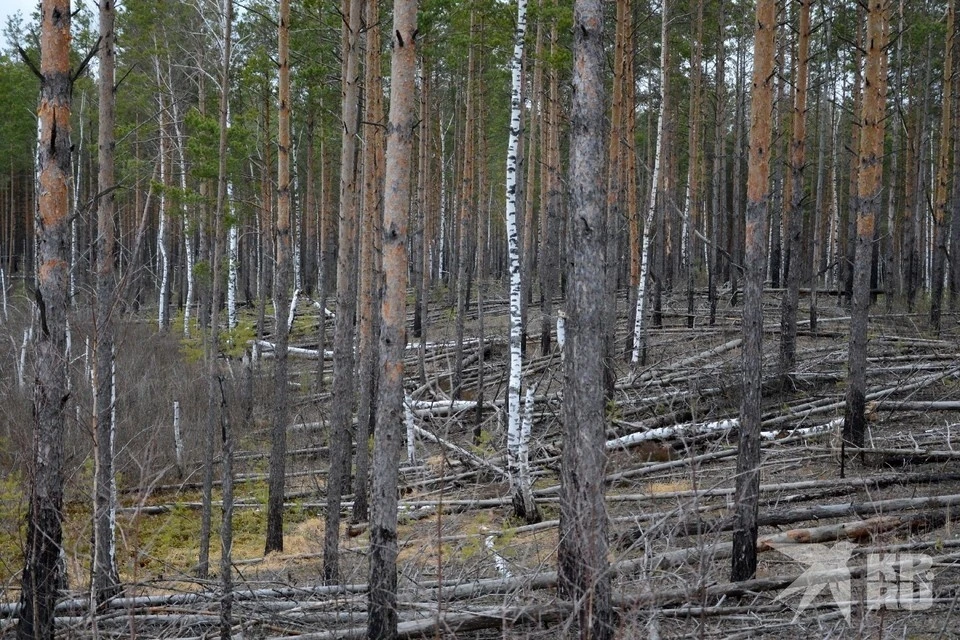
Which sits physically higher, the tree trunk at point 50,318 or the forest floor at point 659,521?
the tree trunk at point 50,318

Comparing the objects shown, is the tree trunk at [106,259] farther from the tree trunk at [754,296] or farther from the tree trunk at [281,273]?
the tree trunk at [754,296]

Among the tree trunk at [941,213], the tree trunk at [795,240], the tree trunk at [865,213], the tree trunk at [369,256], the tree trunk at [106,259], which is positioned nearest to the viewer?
the tree trunk at [106,259]

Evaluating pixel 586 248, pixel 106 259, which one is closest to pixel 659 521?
pixel 586 248

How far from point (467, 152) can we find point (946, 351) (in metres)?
10.8

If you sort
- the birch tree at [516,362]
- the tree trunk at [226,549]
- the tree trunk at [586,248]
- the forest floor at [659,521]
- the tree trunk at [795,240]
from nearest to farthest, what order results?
1. the tree trunk at [586,248]
2. the forest floor at [659,521]
3. the tree trunk at [226,549]
4. the birch tree at [516,362]
5. the tree trunk at [795,240]

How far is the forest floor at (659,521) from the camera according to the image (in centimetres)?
575

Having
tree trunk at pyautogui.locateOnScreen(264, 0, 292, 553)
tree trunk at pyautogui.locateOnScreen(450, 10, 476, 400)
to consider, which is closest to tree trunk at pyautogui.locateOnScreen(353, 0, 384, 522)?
tree trunk at pyautogui.locateOnScreen(264, 0, 292, 553)

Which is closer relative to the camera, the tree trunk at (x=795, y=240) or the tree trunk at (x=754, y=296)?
the tree trunk at (x=754, y=296)

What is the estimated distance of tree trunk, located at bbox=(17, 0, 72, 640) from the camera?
5559mm

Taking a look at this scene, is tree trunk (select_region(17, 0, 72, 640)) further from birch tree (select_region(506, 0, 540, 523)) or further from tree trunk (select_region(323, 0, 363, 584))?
birch tree (select_region(506, 0, 540, 523))

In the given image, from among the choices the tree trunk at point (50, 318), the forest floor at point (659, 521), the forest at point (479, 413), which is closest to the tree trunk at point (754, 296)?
the forest at point (479, 413)

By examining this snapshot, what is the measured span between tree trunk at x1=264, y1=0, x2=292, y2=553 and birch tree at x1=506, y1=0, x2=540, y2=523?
3.10 meters

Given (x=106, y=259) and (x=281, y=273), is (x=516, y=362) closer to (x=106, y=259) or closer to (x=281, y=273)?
(x=281, y=273)

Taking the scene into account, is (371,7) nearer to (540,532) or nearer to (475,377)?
(540,532)
